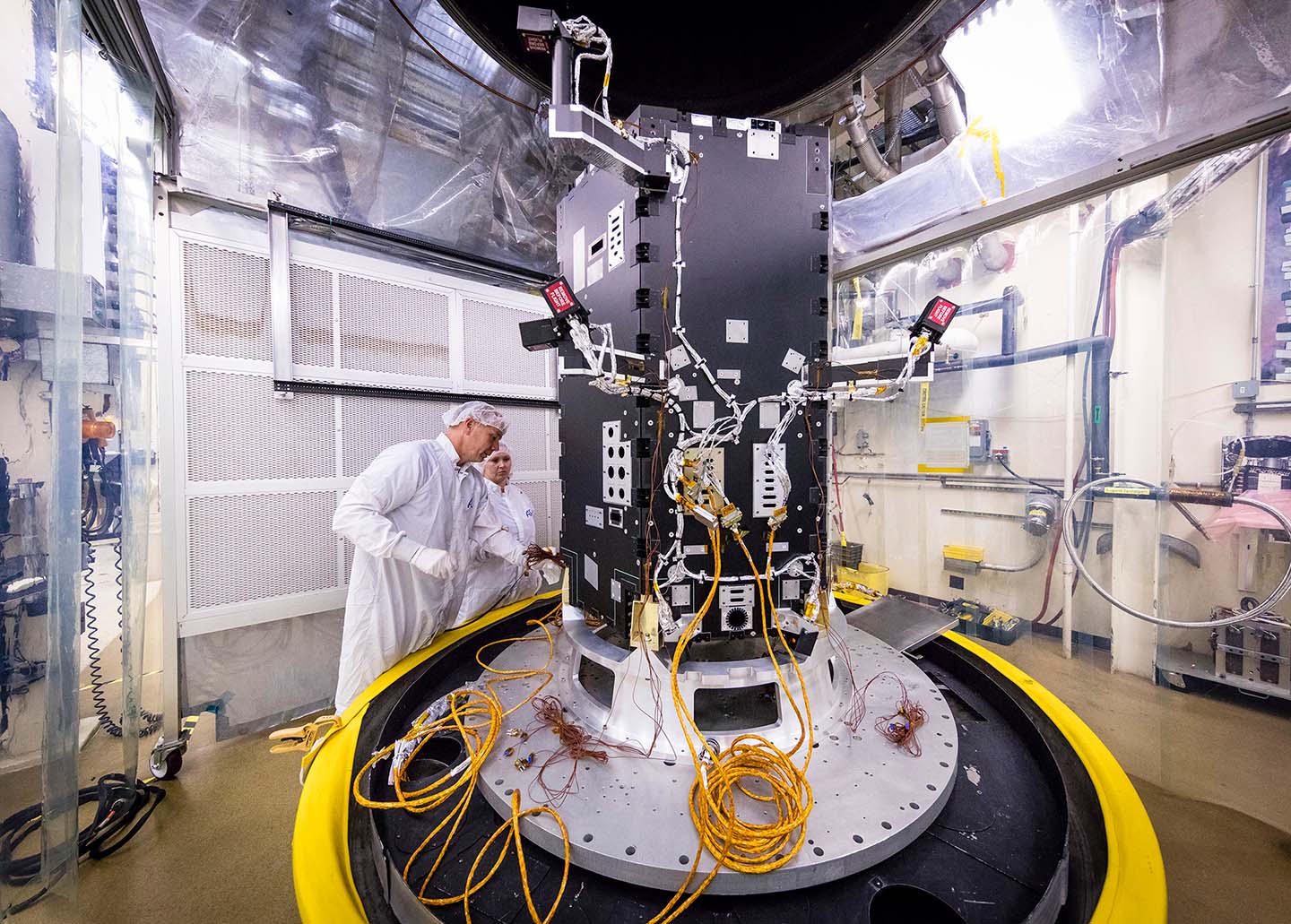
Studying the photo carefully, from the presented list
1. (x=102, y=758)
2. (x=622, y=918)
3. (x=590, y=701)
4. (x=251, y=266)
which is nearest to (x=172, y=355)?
(x=251, y=266)

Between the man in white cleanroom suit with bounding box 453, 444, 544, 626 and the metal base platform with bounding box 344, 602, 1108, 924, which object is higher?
the man in white cleanroom suit with bounding box 453, 444, 544, 626

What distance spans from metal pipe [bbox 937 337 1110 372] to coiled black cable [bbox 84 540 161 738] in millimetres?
4325

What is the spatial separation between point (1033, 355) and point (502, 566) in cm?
325

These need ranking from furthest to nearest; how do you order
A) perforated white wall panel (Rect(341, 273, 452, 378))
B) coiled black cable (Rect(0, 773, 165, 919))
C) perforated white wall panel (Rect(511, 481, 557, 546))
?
1. perforated white wall panel (Rect(511, 481, 557, 546))
2. perforated white wall panel (Rect(341, 273, 452, 378))
3. coiled black cable (Rect(0, 773, 165, 919))

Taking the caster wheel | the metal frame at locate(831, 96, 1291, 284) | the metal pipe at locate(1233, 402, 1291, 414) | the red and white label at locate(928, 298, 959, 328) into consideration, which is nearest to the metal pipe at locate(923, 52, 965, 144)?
the metal frame at locate(831, 96, 1291, 284)

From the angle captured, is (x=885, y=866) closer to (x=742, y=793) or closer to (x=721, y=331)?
(x=742, y=793)

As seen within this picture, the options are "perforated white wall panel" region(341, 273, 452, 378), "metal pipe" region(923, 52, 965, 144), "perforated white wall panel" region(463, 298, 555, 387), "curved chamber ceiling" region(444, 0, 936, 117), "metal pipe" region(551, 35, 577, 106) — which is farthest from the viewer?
"perforated white wall panel" region(463, 298, 555, 387)

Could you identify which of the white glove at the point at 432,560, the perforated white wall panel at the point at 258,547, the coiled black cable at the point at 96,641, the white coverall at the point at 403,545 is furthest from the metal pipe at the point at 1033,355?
the coiled black cable at the point at 96,641

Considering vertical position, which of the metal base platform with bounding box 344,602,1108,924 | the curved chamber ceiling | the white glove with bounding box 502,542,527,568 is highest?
the curved chamber ceiling

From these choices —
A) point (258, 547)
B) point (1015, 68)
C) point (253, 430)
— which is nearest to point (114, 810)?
point (258, 547)

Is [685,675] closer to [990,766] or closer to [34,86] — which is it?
[990,766]

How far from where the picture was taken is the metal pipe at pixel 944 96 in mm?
2203

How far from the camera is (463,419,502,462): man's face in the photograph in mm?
2270

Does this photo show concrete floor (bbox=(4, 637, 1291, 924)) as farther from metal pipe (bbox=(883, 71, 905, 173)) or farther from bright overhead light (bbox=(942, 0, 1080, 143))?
metal pipe (bbox=(883, 71, 905, 173))
